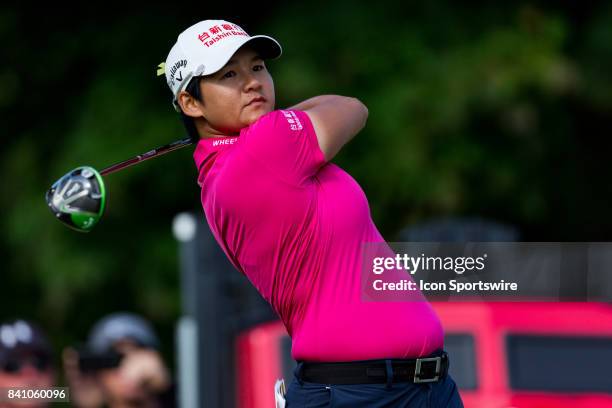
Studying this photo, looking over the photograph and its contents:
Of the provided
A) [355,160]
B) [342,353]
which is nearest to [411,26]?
[355,160]

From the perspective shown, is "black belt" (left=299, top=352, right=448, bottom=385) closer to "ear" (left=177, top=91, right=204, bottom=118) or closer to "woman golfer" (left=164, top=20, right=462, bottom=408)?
"woman golfer" (left=164, top=20, right=462, bottom=408)

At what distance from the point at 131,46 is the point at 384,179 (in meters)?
2.21

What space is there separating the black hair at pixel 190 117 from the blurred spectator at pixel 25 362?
1.81m

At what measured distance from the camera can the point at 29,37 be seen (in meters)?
10.3

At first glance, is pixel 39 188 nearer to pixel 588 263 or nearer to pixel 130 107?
pixel 130 107

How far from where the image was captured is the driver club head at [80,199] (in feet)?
12.1

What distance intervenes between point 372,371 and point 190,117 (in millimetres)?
920

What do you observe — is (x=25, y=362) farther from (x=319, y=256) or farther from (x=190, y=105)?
(x=319, y=256)

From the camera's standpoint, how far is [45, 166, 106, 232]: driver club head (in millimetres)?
3688

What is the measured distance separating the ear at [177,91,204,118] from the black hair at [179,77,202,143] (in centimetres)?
2
